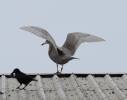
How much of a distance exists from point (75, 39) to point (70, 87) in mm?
2135

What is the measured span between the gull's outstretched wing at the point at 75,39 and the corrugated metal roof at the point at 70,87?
3.99 ft

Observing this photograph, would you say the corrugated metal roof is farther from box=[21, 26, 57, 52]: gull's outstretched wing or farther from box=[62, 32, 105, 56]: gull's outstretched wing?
box=[62, 32, 105, 56]: gull's outstretched wing

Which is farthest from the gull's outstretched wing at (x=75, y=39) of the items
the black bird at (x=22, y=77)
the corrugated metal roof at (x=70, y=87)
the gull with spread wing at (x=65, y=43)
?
the black bird at (x=22, y=77)

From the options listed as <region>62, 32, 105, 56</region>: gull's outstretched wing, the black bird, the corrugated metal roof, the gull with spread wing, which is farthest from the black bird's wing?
<region>62, 32, 105, 56</region>: gull's outstretched wing

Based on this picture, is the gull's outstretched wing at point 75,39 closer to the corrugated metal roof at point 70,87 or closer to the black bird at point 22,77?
the corrugated metal roof at point 70,87

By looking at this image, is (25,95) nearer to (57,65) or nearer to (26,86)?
(26,86)

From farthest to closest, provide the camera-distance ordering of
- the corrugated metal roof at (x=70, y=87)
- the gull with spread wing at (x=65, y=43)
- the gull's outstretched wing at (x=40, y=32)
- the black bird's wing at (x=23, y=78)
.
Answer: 1. the gull with spread wing at (x=65, y=43)
2. the gull's outstretched wing at (x=40, y=32)
3. the black bird's wing at (x=23, y=78)
4. the corrugated metal roof at (x=70, y=87)

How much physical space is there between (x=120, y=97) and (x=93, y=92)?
492 mm

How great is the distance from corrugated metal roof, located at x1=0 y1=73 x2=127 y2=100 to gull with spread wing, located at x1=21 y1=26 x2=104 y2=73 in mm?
830

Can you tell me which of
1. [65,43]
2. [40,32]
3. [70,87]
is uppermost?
[40,32]

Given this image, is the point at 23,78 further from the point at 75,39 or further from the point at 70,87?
the point at 75,39

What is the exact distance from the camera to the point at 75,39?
7.68m

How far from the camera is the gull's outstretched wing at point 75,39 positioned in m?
7.54

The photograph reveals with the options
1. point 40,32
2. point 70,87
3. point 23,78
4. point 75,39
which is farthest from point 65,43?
point 23,78
